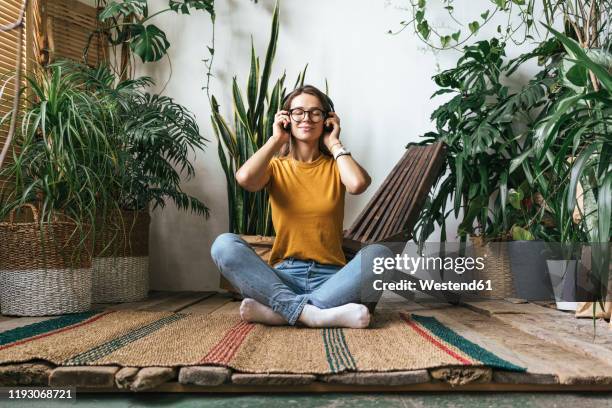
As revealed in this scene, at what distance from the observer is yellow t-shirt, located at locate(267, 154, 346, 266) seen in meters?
2.07

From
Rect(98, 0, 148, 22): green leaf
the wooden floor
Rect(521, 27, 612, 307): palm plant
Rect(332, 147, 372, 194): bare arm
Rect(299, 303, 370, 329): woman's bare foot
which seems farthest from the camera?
Rect(98, 0, 148, 22): green leaf

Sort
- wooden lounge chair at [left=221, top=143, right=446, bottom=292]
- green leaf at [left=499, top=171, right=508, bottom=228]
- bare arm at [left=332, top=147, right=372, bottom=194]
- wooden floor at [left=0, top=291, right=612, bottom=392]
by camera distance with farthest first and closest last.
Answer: green leaf at [left=499, top=171, right=508, bottom=228] → wooden lounge chair at [left=221, top=143, right=446, bottom=292] → bare arm at [left=332, top=147, right=372, bottom=194] → wooden floor at [left=0, top=291, right=612, bottom=392]

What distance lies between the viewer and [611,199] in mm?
1329

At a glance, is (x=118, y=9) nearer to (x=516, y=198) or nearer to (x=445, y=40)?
(x=445, y=40)

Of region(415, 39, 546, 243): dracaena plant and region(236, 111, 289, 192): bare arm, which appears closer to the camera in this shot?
region(236, 111, 289, 192): bare arm

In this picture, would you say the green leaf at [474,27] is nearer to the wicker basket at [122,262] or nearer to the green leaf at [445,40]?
the green leaf at [445,40]

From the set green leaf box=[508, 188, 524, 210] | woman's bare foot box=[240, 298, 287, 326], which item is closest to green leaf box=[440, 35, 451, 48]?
green leaf box=[508, 188, 524, 210]

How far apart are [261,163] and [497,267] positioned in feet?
4.66

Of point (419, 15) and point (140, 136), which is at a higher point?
point (419, 15)

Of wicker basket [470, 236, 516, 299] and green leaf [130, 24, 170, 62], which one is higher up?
green leaf [130, 24, 170, 62]

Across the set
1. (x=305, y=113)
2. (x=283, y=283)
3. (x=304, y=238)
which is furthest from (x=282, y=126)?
(x=283, y=283)

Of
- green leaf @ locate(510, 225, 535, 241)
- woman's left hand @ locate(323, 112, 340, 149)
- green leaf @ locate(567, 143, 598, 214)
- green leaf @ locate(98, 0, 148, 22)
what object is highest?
green leaf @ locate(98, 0, 148, 22)

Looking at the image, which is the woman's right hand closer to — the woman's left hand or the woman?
the woman

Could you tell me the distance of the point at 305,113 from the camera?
2096 millimetres
